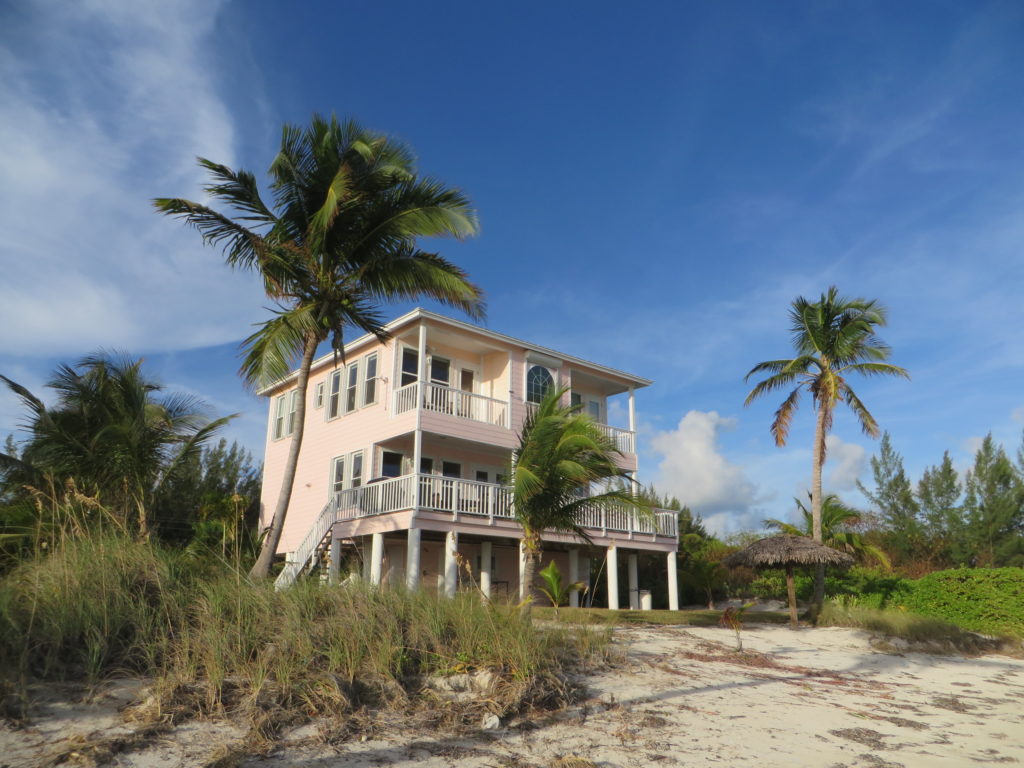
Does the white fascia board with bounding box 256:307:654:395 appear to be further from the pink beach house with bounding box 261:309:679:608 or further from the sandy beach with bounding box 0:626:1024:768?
the sandy beach with bounding box 0:626:1024:768

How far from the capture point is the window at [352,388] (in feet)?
72.2

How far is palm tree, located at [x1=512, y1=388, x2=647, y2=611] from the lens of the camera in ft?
40.9

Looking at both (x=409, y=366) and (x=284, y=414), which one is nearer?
(x=409, y=366)

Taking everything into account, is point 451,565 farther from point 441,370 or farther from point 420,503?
point 441,370

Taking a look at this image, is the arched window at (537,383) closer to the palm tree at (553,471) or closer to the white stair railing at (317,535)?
the white stair railing at (317,535)

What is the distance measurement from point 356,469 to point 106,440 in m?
8.24

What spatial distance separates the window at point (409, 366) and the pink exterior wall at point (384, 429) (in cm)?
32

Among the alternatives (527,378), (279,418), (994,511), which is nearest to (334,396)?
(279,418)

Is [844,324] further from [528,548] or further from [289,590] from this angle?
[289,590]

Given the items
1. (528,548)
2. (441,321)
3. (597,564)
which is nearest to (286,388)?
(441,321)

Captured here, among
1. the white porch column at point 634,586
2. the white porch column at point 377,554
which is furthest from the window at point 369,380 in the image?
the white porch column at point 634,586

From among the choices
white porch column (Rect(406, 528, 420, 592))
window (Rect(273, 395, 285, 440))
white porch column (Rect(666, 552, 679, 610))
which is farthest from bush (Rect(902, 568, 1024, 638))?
window (Rect(273, 395, 285, 440))

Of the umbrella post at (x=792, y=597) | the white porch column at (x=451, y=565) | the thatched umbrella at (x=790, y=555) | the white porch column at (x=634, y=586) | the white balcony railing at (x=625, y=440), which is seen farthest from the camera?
the white balcony railing at (x=625, y=440)

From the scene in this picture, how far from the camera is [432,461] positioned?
20.9 m
